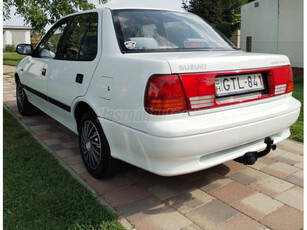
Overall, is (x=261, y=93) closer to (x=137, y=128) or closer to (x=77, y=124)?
(x=137, y=128)

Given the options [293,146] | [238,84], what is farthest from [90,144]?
[293,146]

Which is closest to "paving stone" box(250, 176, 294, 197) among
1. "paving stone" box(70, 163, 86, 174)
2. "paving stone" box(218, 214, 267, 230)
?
"paving stone" box(218, 214, 267, 230)

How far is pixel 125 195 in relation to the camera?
2842 millimetres

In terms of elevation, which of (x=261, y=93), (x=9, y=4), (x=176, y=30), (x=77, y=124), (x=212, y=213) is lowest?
(x=212, y=213)

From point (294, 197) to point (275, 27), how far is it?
11.1 m

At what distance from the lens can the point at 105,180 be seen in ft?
10.2

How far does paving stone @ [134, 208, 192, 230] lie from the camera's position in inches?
93.2

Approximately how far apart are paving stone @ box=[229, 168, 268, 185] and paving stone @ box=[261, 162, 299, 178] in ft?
0.37

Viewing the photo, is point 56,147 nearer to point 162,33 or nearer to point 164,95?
point 162,33

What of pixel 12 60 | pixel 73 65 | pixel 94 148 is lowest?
pixel 94 148

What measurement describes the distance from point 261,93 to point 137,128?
1.18 m

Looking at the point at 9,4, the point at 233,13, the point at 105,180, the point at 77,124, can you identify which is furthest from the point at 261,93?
the point at 233,13

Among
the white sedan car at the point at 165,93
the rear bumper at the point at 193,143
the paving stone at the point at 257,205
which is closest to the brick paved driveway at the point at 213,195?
the paving stone at the point at 257,205

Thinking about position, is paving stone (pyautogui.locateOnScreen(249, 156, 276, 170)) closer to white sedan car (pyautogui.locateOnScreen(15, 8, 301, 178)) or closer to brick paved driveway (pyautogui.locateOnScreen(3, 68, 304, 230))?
brick paved driveway (pyautogui.locateOnScreen(3, 68, 304, 230))
